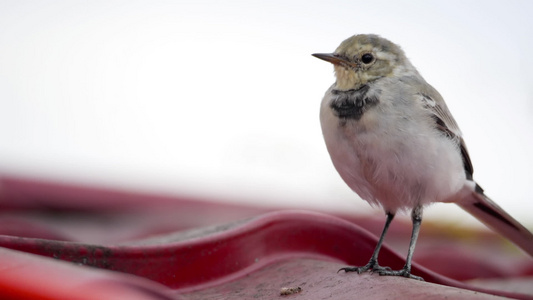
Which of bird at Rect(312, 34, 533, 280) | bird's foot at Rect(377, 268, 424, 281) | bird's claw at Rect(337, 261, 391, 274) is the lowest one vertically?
bird's foot at Rect(377, 268, 424, 281)

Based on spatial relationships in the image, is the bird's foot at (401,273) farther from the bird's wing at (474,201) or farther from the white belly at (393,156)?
the bird's wing at (474,201)

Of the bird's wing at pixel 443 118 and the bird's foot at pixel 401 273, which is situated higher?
the bird's wing at pixel 443 118

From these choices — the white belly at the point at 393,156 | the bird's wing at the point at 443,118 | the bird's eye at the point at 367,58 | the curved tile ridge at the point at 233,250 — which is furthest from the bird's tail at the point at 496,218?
the bird's eye at the point at 367,58

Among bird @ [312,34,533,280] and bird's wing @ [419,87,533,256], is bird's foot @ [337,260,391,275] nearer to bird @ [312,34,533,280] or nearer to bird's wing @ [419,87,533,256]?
bird @ [312,34,533,280]

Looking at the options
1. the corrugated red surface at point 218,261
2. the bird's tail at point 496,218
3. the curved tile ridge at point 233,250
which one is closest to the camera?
the corrugated red surface at point 218,261

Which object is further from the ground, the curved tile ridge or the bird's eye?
the bird's eye

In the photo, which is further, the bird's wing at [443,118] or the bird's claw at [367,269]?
the bird's wing at [443,118]

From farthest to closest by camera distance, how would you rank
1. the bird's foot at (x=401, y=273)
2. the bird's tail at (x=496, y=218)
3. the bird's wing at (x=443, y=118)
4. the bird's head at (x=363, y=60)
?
the bird's tail at (x=496, y=218) → the bird's head at (x=363, y=60) → the bird's wing at (x=443, y=118) → the bird's foot at (x=401, y=273)

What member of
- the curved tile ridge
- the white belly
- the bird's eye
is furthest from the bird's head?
the curved tile ridge

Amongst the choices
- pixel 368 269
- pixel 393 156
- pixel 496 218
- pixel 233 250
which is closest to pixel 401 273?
pixel 368 269
